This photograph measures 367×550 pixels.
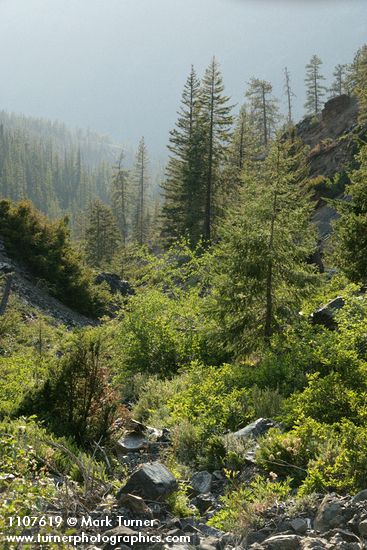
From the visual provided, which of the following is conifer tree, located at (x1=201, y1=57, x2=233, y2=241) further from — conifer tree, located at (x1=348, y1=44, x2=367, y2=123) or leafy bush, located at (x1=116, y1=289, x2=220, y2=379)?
leafy bush, located at (x1=116, y1=289, x2=220, y2=379)

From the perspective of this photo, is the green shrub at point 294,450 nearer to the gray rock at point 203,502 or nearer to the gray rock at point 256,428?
the gray rock at point 256,428

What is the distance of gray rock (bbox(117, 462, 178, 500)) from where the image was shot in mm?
5395

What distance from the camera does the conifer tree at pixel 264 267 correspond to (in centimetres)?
1098

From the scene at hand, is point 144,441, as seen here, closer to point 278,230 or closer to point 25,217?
point 278,230

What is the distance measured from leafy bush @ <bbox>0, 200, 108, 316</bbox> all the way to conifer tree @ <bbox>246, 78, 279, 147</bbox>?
1890 inches

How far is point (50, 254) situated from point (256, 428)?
22.1m

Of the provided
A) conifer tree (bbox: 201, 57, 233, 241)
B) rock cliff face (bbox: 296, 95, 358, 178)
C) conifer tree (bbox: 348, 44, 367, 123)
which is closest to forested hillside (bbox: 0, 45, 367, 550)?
conifer tree (bbox: 348, 44, 367, 123)

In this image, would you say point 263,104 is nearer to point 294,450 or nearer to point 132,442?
point 132,442

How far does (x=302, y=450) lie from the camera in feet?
20.4

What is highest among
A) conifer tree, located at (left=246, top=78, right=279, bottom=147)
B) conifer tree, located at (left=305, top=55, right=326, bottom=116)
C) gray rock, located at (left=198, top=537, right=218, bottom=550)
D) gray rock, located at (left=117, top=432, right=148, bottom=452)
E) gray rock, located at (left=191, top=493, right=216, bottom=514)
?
conifer tree, located at (left=305, top=55, right=326, bottom=116)

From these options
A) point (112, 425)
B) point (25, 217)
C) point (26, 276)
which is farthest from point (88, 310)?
point (112, 425)

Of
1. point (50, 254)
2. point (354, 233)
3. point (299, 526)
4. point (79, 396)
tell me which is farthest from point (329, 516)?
point (50, 254)

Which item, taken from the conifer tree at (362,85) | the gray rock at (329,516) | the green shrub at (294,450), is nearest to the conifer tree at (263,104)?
the conifer tree at (362,85)

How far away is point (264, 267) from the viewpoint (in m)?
11.0
